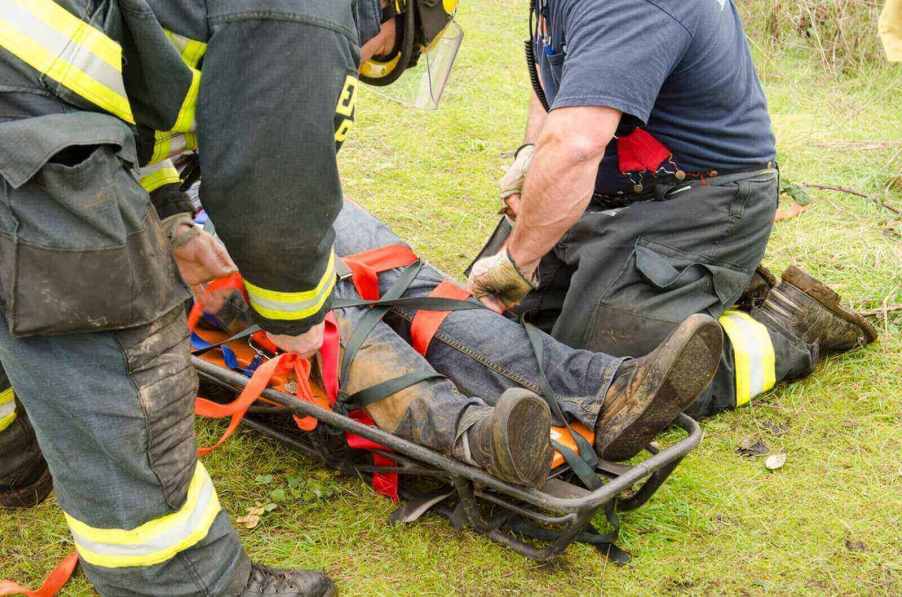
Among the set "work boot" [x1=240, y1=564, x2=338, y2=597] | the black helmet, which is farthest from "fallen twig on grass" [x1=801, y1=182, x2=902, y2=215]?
"work boot" [x1=240, y1=564, x2=338, y2=597]

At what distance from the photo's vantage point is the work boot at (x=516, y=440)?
82.3 inches

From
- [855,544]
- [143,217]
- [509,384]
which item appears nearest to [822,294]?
[855,544]

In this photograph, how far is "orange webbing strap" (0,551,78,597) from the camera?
2332 millimetres

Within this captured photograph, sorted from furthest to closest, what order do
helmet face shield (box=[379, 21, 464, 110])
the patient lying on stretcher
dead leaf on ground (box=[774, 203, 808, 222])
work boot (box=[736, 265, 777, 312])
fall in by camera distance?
dead leaf on ground (box=[774, 203, 808, 222]) < work boot (box=[736, 265, 777, 312]) < helmet face shield (box=[379, 21, 464, 110]) < the patient lying on stretcher

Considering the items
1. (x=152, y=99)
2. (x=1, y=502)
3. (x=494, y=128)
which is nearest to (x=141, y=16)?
(x=152, y=99)

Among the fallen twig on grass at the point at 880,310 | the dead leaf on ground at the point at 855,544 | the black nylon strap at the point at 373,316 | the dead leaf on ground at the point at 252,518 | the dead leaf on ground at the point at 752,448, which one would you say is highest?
the black nylon strap at the point at 373,316

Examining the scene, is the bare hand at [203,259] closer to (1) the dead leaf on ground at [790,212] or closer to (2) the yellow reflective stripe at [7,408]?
(2) the yellow reflective stripe at [7,408]

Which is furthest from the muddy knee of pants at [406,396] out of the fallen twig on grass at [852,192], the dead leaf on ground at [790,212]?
the fallen twig on grass at [852,192]

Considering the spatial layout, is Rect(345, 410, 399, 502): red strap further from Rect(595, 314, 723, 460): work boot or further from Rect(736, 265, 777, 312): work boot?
Rect(736, 265, 777, 312): work boot

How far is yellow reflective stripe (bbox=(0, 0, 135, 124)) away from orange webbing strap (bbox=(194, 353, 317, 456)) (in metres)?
0.97

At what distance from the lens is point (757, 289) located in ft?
11.5

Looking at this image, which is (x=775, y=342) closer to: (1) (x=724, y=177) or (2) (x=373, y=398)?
(1) (x=724, y=177)

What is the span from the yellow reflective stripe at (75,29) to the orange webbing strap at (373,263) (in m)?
1.36

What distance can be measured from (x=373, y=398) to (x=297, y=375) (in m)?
0.23
